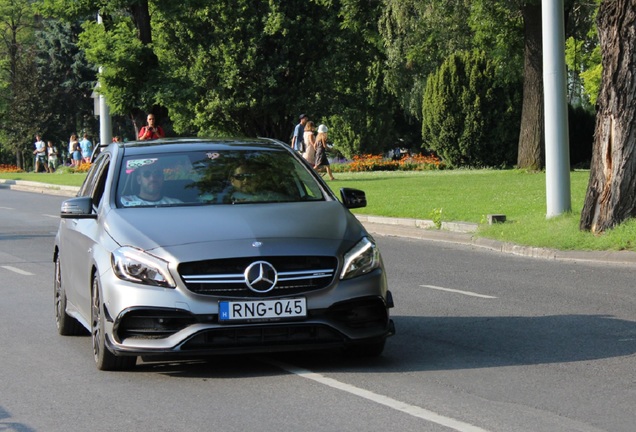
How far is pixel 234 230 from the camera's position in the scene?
331 inches

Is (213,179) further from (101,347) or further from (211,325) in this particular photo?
(211,325)

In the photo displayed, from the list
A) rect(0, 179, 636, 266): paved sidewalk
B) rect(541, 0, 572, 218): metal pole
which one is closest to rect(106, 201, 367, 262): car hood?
rect(0, 179, 636, 266): paved sidewalk

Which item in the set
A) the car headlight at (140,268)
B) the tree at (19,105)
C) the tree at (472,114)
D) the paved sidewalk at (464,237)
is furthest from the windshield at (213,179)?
the tree at (19,105)

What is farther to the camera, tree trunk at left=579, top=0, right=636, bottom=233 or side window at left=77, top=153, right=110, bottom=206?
tree trunk at left=579, top=0, right=636, bottom=233

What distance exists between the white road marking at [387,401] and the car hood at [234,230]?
2.65ft

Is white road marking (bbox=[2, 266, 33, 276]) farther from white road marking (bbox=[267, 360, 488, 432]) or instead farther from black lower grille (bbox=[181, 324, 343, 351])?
black lower grille (bbox=[181, 324, 343, 351])

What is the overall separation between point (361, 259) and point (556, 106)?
11.8 meters

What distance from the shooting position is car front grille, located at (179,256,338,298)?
8.14 m

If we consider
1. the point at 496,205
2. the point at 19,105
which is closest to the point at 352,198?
the point at 496,205

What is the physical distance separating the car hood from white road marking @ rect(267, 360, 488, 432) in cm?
81

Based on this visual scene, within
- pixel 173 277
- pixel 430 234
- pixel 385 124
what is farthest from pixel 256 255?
pixel 385 124

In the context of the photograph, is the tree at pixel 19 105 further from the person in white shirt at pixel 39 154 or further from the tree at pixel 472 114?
the tree at pixel 472 114

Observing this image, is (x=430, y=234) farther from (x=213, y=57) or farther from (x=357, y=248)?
(x=213, y=57)

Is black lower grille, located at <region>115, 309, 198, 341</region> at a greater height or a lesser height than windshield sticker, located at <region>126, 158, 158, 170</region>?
lesser
